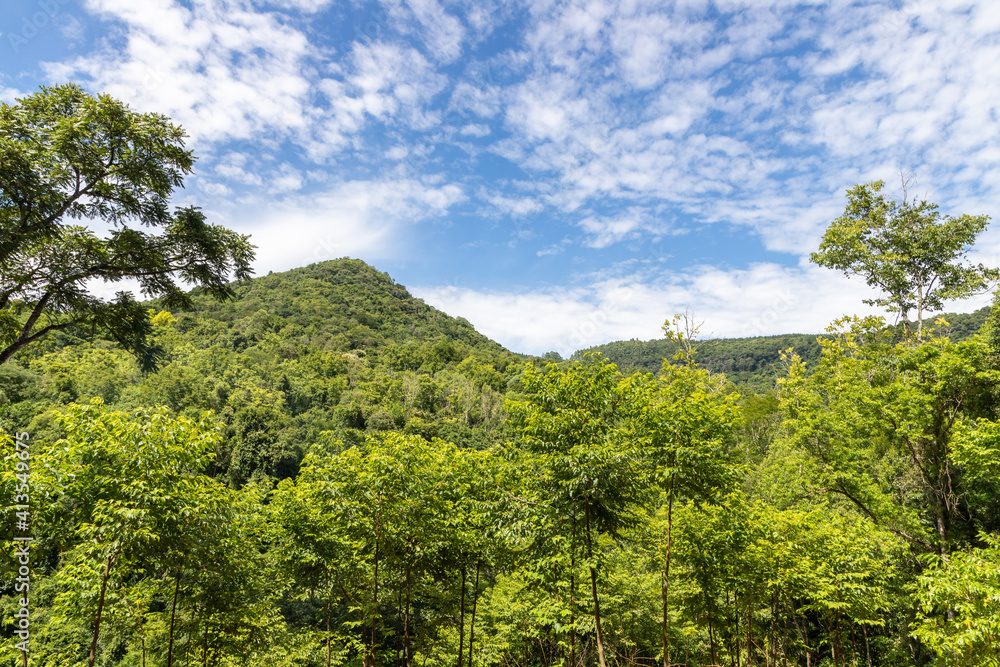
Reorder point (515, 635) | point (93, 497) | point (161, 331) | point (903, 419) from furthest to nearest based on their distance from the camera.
A: 1. point (161, 331)
2. point (515, 635)
3. point (903, 419)
4. point (93, 497)

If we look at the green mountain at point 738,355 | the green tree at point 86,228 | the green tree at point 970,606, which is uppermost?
the green mountain at point 738,355

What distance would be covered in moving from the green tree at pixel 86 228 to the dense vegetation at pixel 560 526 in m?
2.03

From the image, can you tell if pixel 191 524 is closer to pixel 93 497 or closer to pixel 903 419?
pixel 93 497

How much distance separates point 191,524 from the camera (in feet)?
25.2

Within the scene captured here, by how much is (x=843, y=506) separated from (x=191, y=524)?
1001 inches

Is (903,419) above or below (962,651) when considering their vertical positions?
above

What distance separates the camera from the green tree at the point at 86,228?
7.66 m

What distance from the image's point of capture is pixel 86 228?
884 centimetres

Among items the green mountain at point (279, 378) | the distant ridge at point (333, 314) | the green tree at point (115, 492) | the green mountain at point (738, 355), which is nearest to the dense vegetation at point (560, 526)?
the green tree at point (115, 492)

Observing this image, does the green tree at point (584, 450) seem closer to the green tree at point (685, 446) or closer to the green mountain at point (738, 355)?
the green tree at point (685, 446)

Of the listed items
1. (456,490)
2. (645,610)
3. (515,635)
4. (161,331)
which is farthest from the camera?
(161,331)

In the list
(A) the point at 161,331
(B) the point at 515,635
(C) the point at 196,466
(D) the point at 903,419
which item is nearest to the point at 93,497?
(C) the point at 196,466

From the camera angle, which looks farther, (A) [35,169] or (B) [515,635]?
(B) [515,635]

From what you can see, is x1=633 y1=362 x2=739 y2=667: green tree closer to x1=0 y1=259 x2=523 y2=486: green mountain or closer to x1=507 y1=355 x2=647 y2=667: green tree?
x1=507 y1=355 x2=647 y2=667: green tree
